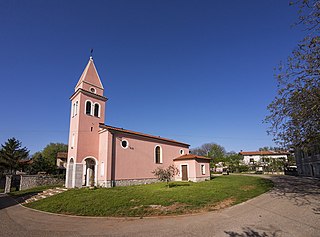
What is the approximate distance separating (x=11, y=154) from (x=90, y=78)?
1046 inches

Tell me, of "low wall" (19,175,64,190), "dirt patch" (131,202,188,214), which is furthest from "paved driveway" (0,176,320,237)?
"low wall" (19,175,64,190)

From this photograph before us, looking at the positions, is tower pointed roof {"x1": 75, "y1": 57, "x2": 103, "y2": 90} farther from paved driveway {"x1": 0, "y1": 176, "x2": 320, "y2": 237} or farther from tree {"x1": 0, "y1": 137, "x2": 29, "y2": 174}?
→ tree {"x1": 0, "y1": 137, "x2": 29, "y2": 174}

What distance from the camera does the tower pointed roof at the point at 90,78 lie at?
23156mm

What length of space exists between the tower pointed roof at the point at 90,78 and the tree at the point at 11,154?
80.2 feet

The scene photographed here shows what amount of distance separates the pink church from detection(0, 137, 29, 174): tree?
23.2m

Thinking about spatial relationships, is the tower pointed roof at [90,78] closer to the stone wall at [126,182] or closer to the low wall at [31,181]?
the stone wall at [126,182]

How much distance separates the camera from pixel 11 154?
121 ft

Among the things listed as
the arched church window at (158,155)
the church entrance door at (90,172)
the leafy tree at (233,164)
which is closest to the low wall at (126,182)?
the church entrance door at (90,172)

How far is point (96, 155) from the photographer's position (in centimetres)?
2192

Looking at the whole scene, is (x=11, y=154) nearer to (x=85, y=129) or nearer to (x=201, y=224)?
(x=85, y=129)

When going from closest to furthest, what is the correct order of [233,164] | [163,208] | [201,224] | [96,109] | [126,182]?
[201,224]
[163,208]
[126,182]
[96,109]
[233,164]

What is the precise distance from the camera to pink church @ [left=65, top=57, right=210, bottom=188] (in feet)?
66.9

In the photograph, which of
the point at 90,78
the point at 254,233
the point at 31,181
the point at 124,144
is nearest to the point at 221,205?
the point at 254,233

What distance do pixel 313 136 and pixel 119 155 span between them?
684 inches
